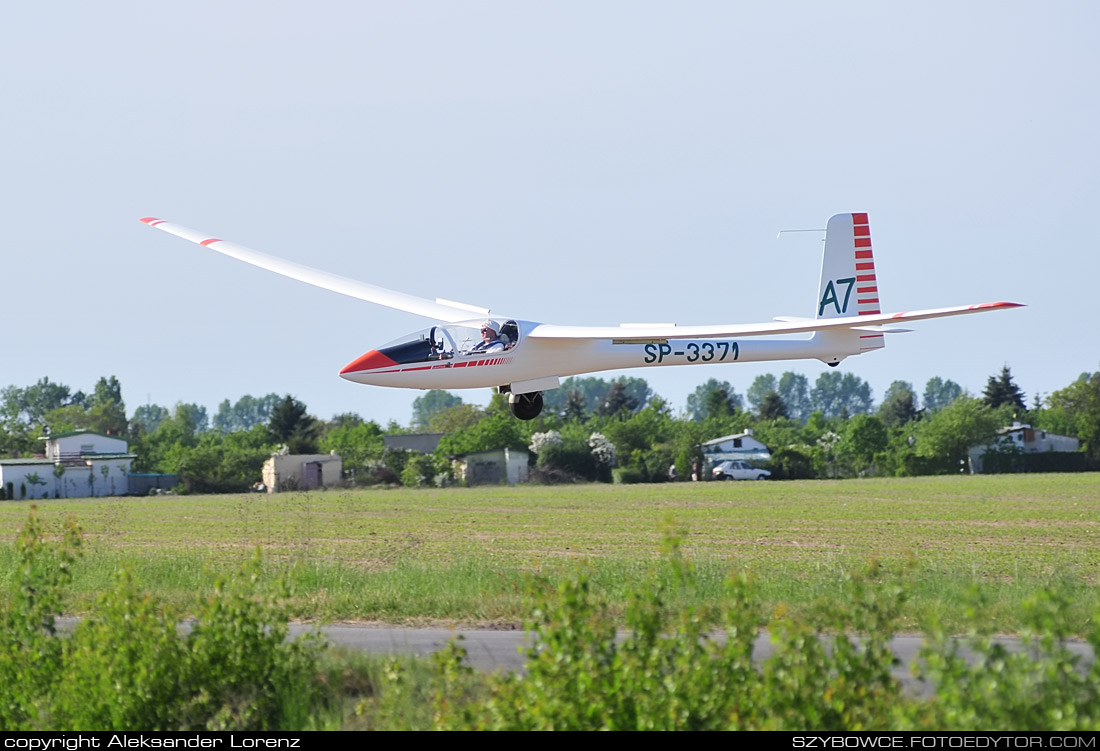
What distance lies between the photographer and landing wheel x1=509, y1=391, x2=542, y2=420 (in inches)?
779

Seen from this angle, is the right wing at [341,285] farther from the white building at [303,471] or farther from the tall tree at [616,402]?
the tall tree at [616,402]

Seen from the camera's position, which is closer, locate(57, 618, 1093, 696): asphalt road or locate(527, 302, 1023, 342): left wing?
locate(57, 618, 1093, 696): asphalt road

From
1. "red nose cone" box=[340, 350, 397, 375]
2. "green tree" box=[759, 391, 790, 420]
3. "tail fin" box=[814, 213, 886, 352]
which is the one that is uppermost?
"green tree" box=[759, 391, 790, 420]

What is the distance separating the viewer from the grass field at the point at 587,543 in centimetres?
1817

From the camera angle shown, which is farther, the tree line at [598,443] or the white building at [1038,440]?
the white building at [1038,440]

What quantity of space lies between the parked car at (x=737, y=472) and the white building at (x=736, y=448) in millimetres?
6193

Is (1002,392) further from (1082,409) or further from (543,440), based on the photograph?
(543,440)

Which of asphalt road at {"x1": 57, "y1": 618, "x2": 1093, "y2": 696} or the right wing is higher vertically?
the right wing

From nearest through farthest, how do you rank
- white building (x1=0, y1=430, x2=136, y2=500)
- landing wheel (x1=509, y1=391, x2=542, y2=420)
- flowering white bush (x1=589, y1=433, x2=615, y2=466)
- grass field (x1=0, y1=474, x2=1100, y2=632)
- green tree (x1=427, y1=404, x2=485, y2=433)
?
A: grass field (x1=0, y1=474, x2=1100, y2=632) → landing wheel (x1=509, y1=391, x2=542, y2=420) → white building (x1=0, y1=430, x2=136, y2=500) → flowering white bush (x1=589, y1=433, x2=615, y2=466) → green tree (x1=427, y1=404, x2=485, y2=433)

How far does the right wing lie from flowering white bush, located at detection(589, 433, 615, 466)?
5871 centimetres

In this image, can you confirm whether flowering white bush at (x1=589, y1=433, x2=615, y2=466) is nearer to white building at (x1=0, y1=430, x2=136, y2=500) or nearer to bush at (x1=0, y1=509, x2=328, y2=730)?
white building at (x1=0, y1=430, x2=136, y2=500)

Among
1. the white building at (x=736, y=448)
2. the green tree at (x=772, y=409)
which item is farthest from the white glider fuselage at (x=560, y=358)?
the green tree at (x=772, y=409)

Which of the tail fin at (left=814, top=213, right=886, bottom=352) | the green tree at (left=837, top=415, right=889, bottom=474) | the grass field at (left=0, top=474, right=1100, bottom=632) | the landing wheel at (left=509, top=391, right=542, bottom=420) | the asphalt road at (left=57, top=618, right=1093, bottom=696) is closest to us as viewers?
the asphalt road at (left=57, top=618, right=1093, bottom=696)

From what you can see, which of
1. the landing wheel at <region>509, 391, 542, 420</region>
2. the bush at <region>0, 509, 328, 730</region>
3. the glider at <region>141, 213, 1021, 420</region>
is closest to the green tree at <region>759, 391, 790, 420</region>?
the glider at <region>141, 213, 1021, 420</region>
